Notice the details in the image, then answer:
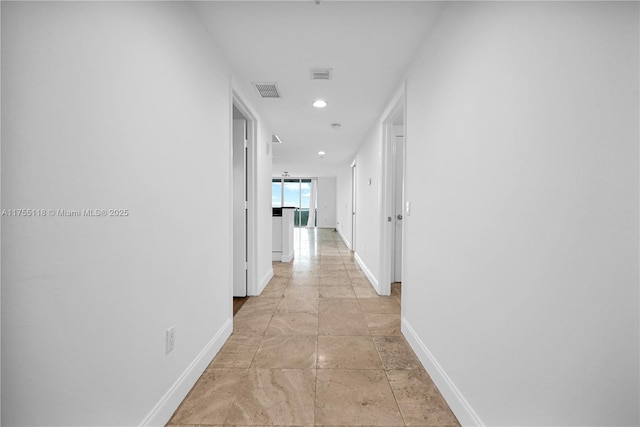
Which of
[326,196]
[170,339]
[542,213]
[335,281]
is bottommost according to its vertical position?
[335,281]

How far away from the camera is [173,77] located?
1521mm

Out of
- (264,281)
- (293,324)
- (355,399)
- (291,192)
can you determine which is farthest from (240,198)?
(291,192)

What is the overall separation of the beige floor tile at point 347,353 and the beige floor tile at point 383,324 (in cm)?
20

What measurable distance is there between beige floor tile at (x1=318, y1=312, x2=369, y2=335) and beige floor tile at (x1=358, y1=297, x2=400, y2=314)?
0.68 feet

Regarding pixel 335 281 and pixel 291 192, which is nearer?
pixel 335 281

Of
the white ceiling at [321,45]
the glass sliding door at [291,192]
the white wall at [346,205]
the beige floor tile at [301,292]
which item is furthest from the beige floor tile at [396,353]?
the glass sliding door at [291,192]

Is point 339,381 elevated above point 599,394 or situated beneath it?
situated beneath

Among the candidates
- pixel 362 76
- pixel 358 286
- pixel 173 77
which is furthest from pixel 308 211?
pixel 173 77

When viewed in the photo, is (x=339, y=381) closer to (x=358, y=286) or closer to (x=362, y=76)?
(x=358, y=286)

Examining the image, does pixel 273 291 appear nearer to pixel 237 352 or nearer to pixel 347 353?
pixel 237 352

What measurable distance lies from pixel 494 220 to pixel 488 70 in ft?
2.21

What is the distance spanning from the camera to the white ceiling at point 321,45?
171 centimetres

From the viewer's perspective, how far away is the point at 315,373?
1896 millimetres

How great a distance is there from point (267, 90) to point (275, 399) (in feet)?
8.74
